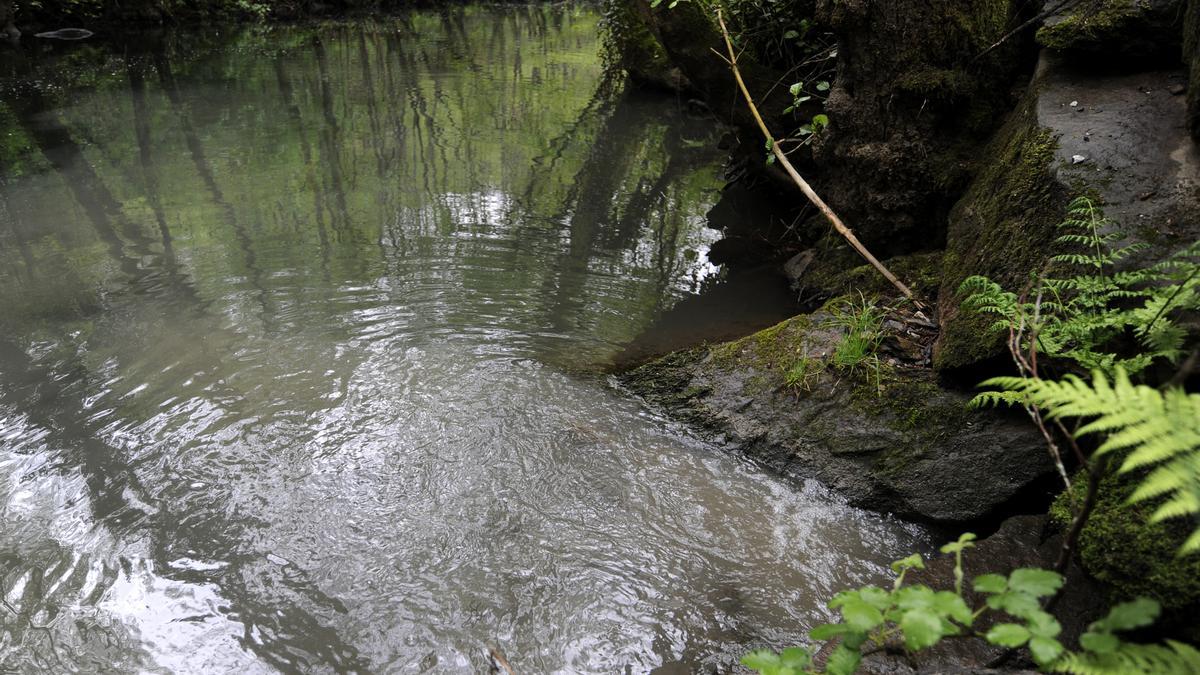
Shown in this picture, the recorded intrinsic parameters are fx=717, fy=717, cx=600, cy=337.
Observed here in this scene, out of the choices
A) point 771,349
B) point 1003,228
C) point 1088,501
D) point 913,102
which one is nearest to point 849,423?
point 771,349

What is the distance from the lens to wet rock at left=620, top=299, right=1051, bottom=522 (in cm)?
356

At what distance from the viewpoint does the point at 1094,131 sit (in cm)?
367

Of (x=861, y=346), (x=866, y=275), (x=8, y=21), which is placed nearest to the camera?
(x=861, y=346)

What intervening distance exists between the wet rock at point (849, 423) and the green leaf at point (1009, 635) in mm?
2005

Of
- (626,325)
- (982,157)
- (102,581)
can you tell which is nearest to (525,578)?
(102,581)

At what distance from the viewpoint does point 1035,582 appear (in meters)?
1.77

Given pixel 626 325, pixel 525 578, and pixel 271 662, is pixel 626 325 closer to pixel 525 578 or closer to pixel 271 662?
pixel 525 578

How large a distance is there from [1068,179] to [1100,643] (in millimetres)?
2695

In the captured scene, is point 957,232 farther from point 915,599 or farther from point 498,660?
point 498,660

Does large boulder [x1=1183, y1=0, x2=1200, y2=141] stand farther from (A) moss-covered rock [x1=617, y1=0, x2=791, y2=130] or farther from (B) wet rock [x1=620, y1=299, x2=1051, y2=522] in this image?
(A) moss-covered rock [x1=617, y1=0, x2=791, y2=130]

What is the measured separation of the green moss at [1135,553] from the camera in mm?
2086

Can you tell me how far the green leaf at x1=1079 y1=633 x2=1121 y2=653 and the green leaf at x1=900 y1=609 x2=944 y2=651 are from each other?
298mm

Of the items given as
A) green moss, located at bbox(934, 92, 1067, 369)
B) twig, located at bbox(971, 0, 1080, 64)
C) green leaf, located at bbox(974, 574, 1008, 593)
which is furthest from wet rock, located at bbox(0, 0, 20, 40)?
green leaf, located at bbox(974, 574, 1008, 593)

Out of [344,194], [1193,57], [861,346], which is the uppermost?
[1193,57]
